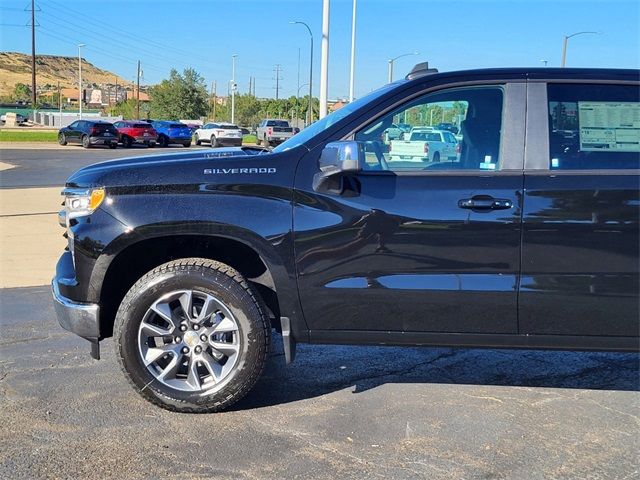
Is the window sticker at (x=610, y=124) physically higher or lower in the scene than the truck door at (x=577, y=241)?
higher

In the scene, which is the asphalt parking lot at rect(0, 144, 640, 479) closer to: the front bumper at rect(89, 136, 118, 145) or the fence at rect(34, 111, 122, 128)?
the front bumper at rect(89, 136, 118, 145)

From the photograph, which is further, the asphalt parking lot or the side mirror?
the side mirror

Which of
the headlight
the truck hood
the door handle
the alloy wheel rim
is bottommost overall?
the alloy wheel rim

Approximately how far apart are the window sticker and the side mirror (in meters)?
1.32

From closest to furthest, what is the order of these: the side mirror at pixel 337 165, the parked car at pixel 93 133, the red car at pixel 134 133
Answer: the side mirror at pixel 337 165 → the parked car at pixel 93 133 → the red car at pixel 134 133

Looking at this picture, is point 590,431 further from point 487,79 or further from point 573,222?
point 487,79

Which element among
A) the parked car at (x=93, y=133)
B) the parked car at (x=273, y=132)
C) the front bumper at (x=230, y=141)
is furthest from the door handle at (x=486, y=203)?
the front bumper at (x=230, y=141)

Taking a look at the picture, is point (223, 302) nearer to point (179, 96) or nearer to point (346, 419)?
point (346, 419)

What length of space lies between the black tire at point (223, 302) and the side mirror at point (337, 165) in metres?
0.74

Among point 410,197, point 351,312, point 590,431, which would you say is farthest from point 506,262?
point 590,431

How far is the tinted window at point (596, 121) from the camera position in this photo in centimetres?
368

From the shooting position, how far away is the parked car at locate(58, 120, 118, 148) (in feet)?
116

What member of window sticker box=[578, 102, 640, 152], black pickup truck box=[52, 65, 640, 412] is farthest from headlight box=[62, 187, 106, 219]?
window sticker box=[578, 102, 640, 152]

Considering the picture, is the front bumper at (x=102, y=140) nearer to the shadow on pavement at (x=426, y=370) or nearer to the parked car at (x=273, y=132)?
the parked car at (x=273, y=132)
